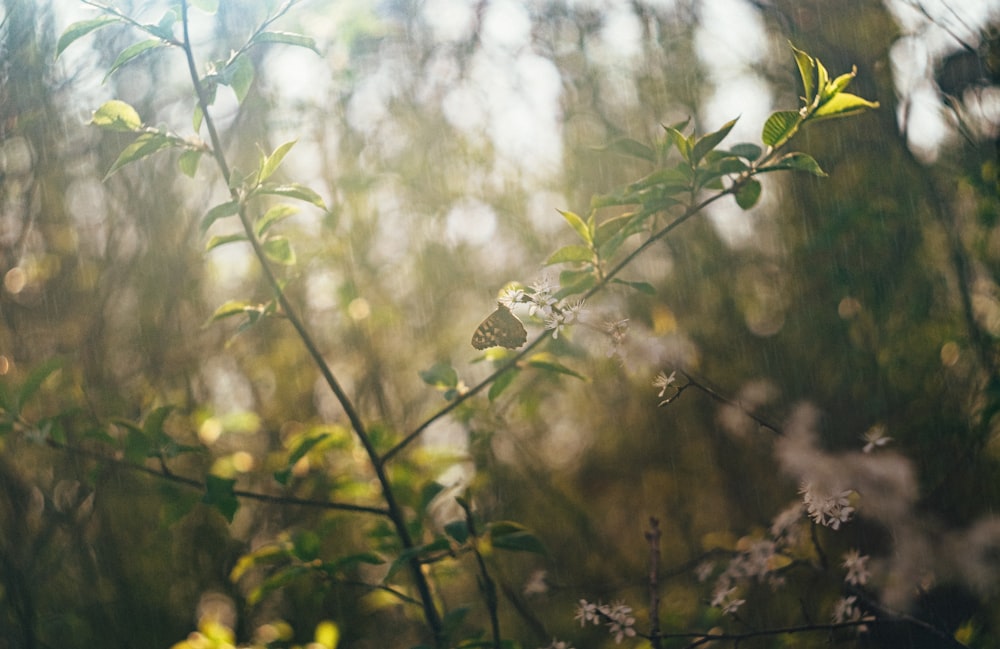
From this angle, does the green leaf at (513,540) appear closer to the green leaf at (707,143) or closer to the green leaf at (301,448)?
the green leaf at (301,448)

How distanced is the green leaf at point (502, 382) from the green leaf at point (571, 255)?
190 millimetres

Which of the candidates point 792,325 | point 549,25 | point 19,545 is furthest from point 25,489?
point 792,325

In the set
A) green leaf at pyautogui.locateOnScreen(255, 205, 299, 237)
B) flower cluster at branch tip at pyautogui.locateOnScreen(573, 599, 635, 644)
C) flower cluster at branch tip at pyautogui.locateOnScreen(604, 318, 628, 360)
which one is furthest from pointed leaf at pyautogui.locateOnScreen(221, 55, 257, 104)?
flower cluster at branch tip at pyautogui.locateOnScreen(573, 599, 635, 644)

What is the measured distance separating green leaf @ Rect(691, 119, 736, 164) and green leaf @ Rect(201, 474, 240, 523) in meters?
0.67

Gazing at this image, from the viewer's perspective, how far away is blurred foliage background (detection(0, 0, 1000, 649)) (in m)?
1.85

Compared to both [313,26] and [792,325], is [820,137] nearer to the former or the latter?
[792,325]

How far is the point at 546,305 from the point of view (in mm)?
920

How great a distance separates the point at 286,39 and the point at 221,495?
0.54 meters

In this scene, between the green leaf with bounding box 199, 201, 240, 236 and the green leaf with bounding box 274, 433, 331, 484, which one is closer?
the green leaf with bounding box 199, 201, 240, 236

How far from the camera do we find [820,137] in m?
2.14

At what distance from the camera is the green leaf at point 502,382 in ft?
Answer: 3.50

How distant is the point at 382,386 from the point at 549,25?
1.09 m

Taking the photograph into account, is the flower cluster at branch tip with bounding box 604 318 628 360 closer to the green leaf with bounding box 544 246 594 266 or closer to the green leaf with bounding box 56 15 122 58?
the green leaf with bounding box 544 246 594 266

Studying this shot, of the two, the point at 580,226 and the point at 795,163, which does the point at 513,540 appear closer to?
the point at 580,226
